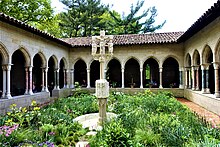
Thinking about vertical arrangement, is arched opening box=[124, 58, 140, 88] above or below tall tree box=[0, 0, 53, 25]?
below

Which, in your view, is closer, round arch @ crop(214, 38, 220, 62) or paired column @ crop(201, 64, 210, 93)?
round arch @ crop(214, 38, 220, 62)

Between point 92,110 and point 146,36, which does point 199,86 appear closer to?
point 146,36

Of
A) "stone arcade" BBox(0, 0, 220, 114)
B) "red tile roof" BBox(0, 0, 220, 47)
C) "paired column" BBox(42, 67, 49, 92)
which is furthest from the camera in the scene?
"paired column" BBox(42, 67, 49, 92)

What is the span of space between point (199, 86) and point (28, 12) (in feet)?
56.9

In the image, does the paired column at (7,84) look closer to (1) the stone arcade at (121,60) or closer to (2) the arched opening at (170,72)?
(1) the stone arcade at (121,60)

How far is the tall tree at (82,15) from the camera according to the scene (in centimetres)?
2616

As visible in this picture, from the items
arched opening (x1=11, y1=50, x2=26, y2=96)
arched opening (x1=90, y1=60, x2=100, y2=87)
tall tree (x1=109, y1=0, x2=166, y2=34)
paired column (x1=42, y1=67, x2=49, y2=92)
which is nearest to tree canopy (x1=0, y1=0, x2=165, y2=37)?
tall tree (x1=109, y1=0, x2=166, y2=34)

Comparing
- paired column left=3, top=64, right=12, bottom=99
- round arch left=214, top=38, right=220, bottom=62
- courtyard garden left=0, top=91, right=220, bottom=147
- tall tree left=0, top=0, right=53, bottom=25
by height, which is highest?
tall tree left=0, top=0, right=53, bottom=25

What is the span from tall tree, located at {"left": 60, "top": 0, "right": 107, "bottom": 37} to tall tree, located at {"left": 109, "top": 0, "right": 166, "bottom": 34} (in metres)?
2.16

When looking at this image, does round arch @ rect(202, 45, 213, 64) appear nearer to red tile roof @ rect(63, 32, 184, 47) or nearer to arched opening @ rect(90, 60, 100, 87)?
red tile roof @ rect(63, 32, 184, 47)

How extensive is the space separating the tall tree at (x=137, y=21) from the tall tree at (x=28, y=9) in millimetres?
8534

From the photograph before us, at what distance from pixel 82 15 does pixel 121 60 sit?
13642 mm

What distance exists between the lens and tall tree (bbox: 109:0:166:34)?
26031 millimetres

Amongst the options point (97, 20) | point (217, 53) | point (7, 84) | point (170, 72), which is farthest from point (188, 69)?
point (97, 20)
